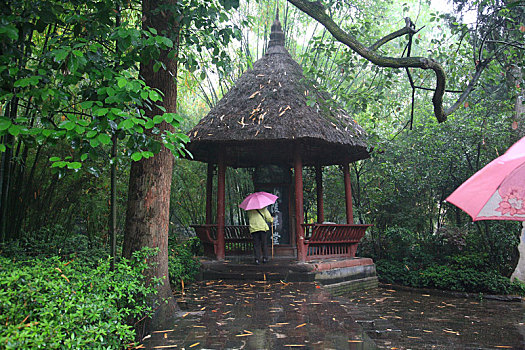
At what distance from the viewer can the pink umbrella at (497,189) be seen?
2.54 meters

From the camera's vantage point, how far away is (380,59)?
5.53 metres

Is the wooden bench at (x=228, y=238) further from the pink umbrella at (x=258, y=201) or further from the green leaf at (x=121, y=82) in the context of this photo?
the green leaf at (x=121, y=82)

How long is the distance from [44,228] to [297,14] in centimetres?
1112

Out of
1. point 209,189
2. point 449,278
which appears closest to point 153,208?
point 209,189

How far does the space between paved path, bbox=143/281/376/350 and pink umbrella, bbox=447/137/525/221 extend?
1.50 m

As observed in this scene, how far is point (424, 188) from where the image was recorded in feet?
35.9

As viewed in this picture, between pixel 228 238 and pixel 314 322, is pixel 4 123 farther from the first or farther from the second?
pixel 228 238

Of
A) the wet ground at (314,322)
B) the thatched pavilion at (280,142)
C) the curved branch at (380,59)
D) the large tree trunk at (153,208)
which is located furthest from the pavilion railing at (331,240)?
the large tree trunk at (153,208)

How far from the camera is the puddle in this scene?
4277 millimetres

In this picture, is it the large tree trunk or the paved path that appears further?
the large tree trunk

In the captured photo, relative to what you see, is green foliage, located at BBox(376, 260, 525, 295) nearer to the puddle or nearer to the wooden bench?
the puddle

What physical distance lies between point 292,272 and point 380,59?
402 centimetres

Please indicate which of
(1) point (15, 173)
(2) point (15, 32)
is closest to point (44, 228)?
(1) point (15, 173)

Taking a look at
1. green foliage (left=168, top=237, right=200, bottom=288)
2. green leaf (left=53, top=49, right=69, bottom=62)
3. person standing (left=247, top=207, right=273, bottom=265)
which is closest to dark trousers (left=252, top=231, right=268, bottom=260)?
person standing (left=247, top=207, right=273, bottom=265)
